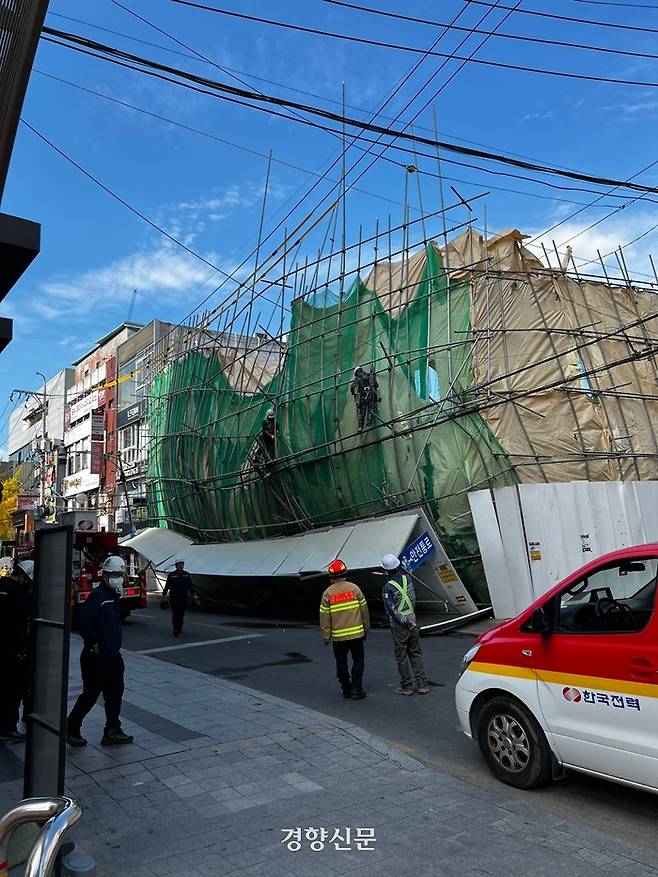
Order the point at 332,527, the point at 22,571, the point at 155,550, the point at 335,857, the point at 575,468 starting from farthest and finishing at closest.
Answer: the point at 155,550 < the point at 332,527 < the point at 575,468 < the point at 22,571 < the point at 335,857

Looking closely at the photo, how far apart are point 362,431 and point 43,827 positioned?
15728mm

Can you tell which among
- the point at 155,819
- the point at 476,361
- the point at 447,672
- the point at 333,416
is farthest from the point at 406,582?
the point at 333,416

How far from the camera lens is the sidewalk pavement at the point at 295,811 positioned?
389 centimetres

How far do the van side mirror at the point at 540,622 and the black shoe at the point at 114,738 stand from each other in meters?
3.87

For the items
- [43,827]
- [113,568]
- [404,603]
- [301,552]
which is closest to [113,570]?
[113,568]

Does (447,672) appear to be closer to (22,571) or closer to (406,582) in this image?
(406,582)

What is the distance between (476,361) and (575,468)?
11.6 feet

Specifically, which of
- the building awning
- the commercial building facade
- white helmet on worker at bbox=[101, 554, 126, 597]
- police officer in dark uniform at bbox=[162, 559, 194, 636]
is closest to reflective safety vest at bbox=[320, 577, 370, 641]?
white helmet on worker at bbox=[101, 554, 126, 597]

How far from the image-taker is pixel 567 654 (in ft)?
15.6

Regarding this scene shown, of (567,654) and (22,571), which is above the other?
(22,571)

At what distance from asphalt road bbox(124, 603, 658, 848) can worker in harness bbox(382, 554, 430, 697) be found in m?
0.23

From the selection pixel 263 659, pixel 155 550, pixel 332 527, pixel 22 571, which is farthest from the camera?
pixel 155 550

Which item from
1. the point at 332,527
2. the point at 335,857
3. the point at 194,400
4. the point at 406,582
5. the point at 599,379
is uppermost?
the point at 194,400

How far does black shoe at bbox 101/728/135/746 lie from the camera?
6273mm
